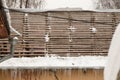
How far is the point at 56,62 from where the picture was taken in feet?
28.3

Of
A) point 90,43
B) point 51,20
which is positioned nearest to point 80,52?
point 90,43

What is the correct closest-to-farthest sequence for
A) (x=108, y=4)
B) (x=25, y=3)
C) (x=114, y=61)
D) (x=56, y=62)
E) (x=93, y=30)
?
(x=114, y=61)
(x=56, y=62)
(x=93, y=30)
(x=25, y=3)
(x=108, y=4)

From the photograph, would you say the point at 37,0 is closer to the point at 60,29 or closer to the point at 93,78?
the point at 60,29

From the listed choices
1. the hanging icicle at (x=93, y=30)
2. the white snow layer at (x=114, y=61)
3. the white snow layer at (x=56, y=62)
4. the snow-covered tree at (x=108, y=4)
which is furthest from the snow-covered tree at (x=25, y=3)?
the white snow layer at (x=114, y=61)

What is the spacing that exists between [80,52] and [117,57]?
27.8 ft

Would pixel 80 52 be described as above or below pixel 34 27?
below

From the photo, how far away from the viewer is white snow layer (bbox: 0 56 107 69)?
8328mm

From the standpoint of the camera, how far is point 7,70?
8273mm

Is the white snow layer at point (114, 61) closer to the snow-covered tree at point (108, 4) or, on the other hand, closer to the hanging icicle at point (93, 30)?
the hanging icicle at point (93, 30)

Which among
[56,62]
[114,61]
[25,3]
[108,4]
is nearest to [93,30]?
[56,62]

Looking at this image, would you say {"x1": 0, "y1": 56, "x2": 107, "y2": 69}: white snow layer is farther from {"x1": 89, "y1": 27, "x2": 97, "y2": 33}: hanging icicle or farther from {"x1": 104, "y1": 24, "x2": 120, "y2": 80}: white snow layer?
{"x1": 104, "y1": 24, "x2": 120, "y2": 80}: white snow layer

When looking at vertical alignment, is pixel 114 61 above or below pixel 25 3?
below

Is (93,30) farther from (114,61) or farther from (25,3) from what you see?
Answer: (25,3)

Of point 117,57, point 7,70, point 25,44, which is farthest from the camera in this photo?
point 25,44
